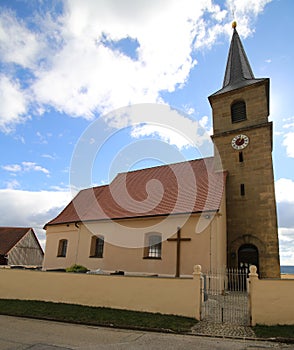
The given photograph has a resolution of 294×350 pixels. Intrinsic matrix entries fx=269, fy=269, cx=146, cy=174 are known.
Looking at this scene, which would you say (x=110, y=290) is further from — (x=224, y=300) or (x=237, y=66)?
(x=237, y=66)

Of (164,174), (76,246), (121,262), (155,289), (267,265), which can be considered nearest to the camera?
(155,289)

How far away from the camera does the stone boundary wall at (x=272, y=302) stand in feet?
26.0

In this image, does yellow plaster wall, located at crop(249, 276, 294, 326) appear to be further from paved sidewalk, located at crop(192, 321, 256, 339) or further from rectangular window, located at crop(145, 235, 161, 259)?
rectangular window, located at crop(145, 235, 161, 259)

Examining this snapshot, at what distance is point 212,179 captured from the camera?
16.9 meters

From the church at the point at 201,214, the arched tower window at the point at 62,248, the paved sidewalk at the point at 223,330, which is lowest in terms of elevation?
the paved sidewalk at the point at 223,330

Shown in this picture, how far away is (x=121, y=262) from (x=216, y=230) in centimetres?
600

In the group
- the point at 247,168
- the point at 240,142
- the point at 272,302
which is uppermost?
the point at 240,142

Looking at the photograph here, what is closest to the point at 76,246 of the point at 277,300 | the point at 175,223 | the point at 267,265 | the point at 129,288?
the point at 175,223

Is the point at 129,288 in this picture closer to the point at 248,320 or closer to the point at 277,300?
the point at 248,320

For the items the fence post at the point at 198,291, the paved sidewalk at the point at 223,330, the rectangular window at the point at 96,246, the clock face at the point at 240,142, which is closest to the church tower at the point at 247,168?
the clock face at the point at 240,142

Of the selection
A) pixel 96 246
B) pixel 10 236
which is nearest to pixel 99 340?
pixel 96 246

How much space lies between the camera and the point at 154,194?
17906 mm

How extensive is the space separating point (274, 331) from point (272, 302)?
91cm

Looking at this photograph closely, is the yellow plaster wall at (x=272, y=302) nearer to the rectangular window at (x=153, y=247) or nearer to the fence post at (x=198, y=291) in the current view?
the fence post at (x=198, y=291)
